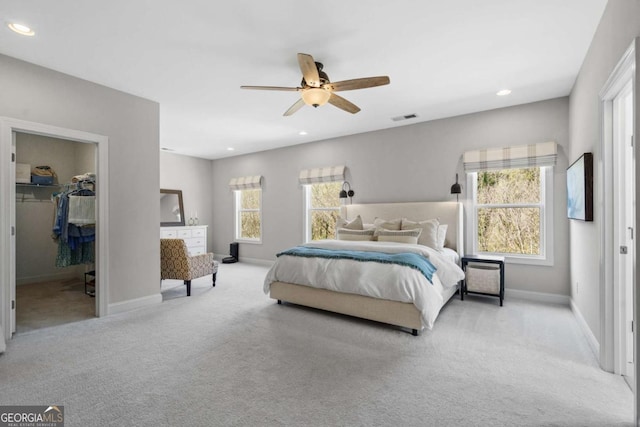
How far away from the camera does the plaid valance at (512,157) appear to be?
12.6ft

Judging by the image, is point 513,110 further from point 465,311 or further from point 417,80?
point 465,311

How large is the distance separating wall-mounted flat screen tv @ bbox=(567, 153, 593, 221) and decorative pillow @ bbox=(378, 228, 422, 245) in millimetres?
1719

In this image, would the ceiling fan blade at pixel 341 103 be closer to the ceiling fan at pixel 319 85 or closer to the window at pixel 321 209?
the ceiling fan at pixel 319 85

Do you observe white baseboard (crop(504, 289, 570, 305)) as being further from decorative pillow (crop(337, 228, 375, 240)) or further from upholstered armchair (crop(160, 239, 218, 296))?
upholstered armchair (crop(160, 239, 218, 296))

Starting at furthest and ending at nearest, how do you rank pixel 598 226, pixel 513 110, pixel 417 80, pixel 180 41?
pixel 513 110, pixel 417 80, pixel 180 41, pixel 598 226

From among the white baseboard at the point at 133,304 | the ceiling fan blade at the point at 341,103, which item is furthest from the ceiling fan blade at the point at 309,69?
the white baseboard at the point at 133,304

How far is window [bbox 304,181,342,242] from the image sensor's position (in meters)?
6.00

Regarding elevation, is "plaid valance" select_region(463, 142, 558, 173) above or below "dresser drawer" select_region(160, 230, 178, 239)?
above

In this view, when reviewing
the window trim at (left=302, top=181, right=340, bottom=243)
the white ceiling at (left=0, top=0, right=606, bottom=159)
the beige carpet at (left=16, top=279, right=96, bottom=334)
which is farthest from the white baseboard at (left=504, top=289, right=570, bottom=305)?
the beige carpet at (left=16, top=279, right=96, bottom=334)

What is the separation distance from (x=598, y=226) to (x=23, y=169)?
7573mm

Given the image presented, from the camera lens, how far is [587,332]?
2.76 meters

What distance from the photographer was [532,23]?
93.4 inches

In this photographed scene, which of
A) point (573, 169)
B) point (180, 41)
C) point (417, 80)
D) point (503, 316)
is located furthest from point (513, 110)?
point (180, 41)

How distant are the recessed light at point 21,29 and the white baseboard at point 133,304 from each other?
2854mm
